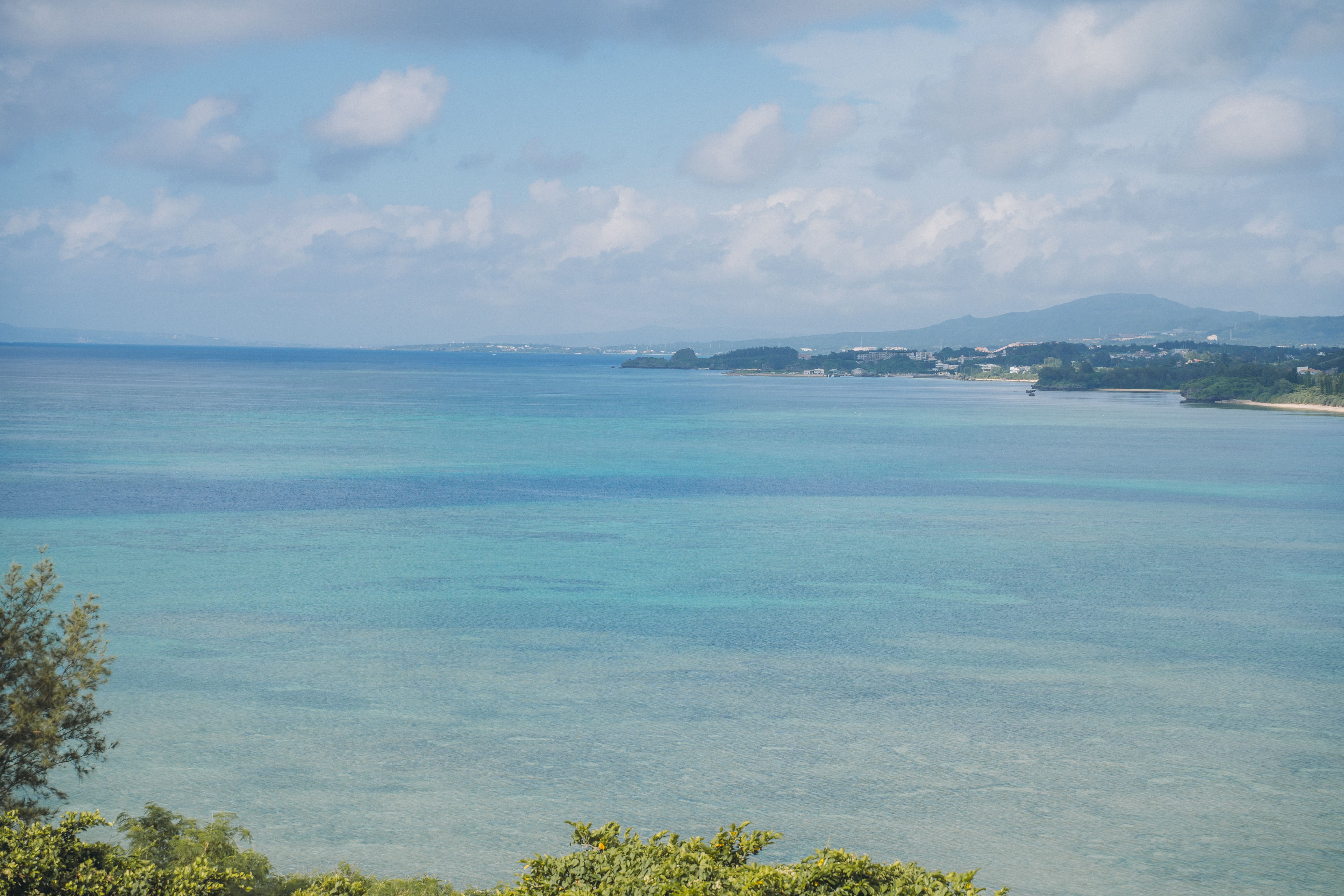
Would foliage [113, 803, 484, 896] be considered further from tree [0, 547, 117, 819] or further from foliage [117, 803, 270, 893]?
tree [0, 547, 117, 819]

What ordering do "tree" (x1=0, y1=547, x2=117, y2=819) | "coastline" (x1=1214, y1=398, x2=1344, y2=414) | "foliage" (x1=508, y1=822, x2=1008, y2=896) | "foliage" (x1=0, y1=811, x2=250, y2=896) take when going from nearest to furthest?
"foliage" (x1=508, y1=822, x2=1008, y2=896)
"foliage" (x1=0, y1=811, x2=250, y2=896)
"tree" (x1=0, y1=547, x2=117, y2=819)
"coastline" (x1=1214, y1=398, x2=1344, y2=414)

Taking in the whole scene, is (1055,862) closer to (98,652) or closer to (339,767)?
(339,767)

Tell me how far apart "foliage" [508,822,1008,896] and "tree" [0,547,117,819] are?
5.51 m

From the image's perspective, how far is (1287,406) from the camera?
416 feet

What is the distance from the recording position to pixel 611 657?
851 inches

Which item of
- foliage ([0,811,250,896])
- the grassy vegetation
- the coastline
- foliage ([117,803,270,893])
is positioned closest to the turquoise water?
foliage ([117,803,270,893])

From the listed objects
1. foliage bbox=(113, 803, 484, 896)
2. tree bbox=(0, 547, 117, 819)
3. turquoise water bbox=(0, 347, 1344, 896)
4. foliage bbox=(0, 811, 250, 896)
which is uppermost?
tree bbox=(0, 547, 117, 819)

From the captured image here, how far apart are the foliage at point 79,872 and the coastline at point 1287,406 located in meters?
131

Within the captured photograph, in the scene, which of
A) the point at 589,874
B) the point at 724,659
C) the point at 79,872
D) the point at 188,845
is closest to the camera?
the point at 79,872

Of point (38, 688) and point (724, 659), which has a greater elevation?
point (38, 688)

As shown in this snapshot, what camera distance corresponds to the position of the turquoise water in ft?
47.3

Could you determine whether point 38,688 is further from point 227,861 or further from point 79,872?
point 79,872

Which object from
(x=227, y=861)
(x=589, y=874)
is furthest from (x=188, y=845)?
(x=589, y=874)

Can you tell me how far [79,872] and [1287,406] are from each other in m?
142
